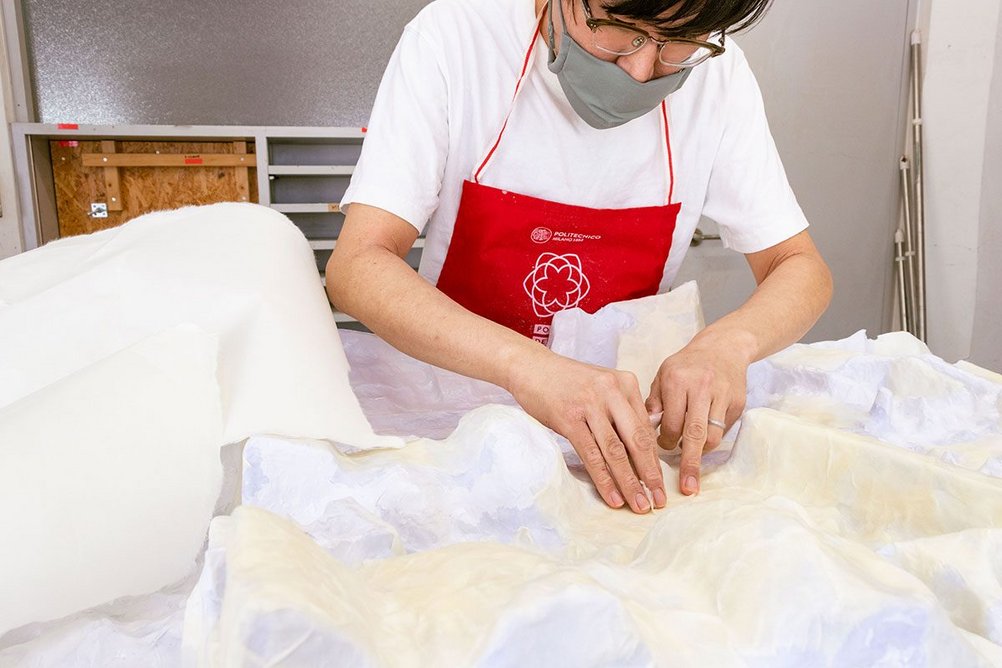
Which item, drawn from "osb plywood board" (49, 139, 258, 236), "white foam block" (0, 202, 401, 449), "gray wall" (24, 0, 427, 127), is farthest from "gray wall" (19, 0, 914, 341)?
"white foam block" (0, 202, 401, 449)

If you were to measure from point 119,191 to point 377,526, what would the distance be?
3.14 metres

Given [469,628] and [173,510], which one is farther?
[173,510]

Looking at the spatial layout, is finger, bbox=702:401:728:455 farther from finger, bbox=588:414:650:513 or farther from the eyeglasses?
the eyeglasses

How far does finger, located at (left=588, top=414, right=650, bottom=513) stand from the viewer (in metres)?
0.74

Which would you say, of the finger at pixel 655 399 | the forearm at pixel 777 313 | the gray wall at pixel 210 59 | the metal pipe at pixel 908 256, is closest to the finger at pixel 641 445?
the finger at pixel 655 399

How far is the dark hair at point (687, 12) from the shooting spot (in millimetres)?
897

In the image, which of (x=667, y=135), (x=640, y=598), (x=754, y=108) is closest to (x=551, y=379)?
(x=640, y=598)

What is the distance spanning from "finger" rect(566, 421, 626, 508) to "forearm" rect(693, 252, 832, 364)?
0.29 metres

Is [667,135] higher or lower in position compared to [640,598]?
higher

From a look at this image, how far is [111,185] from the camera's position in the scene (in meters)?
3.16

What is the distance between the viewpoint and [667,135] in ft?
4.60

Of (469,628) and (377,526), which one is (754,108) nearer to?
(377,526)

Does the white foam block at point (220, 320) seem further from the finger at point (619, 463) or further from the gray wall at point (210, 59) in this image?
the gray wall at point (210, 59)

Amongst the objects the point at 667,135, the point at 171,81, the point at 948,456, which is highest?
the point at 171,81
